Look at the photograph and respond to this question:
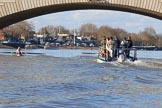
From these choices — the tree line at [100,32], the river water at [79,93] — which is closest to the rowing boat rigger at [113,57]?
the river water at [79,93]

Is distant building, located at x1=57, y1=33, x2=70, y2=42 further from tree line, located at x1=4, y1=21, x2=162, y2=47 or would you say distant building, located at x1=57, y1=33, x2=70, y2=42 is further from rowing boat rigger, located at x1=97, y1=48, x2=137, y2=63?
rowing boat rigger, located at x1=97, y1=48, x2=137, y2=63

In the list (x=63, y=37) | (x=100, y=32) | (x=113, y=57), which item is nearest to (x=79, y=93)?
(x=113, y=57)

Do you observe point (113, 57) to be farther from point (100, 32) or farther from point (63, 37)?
point (63, 37)

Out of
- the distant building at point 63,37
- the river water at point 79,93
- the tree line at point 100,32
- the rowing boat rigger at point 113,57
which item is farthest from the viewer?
the distant building at point 63,37

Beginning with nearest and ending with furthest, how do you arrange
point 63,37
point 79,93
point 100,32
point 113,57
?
point 79,93
point 113,57
point 100,32
point 63,37

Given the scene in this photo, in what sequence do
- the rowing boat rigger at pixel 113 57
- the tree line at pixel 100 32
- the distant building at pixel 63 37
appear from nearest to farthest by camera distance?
the rowing boat rigger at pixel 113 57, the tree line at pixel 100 32, the distant building at pixel 63 37

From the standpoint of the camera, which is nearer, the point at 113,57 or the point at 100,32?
the point at 113,57

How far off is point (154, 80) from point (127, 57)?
488 inches

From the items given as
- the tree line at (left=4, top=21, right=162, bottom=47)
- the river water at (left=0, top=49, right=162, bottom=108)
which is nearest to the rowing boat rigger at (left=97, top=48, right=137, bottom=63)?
the river water at (left=0, top=49, right=162, bottom=108)

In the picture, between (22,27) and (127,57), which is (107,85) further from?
(22,27)

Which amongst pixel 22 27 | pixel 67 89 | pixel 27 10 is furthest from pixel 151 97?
pixel 22 27

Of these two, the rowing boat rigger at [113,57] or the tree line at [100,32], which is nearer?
the rowing boat rigger at [113,57]

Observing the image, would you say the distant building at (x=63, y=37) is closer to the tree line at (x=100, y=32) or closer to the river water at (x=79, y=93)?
the tree line at (x=100, y=32)

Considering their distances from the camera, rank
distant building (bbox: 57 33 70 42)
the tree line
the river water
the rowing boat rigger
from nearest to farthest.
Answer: the river water → the rowing boat rigger → the tree line → distant building (bbox: 57 33 70 42)
